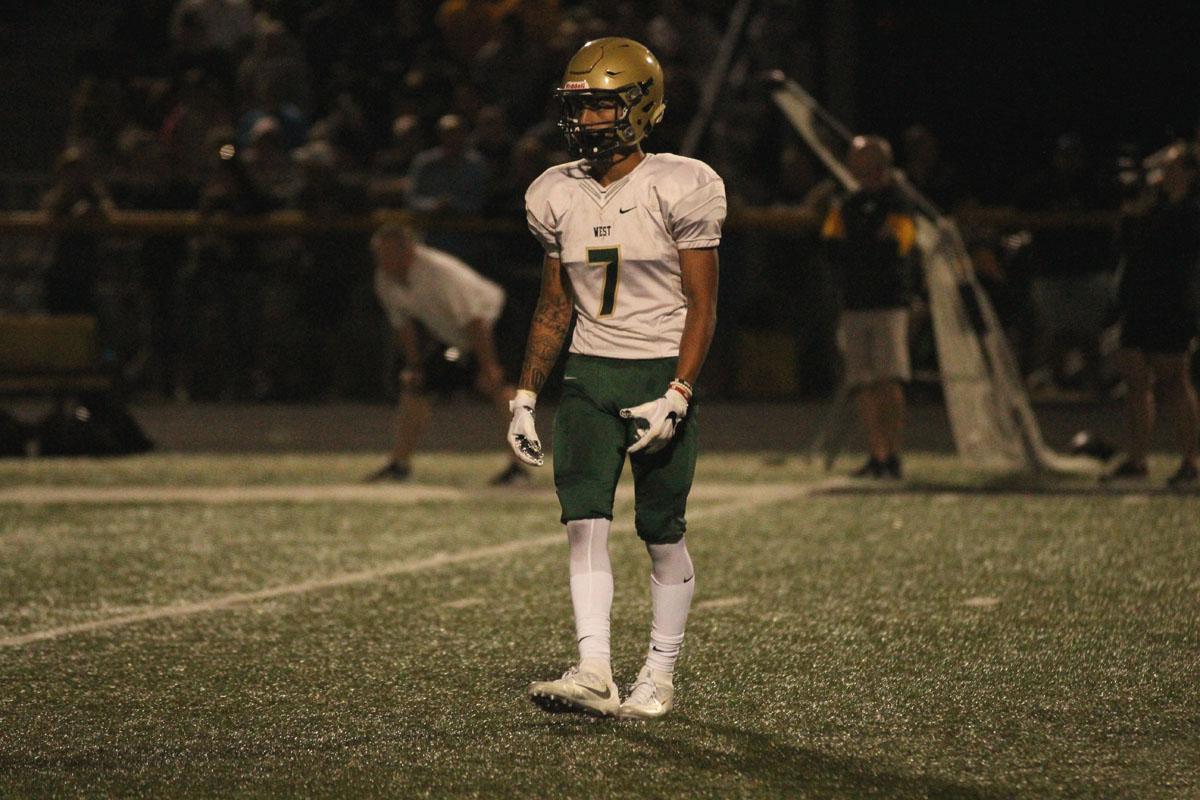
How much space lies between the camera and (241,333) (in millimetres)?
15297

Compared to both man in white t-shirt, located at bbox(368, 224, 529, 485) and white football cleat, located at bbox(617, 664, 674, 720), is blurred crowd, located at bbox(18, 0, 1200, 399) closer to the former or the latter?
man in white t-shirt, located at bbox(368, 224, 529, 485)

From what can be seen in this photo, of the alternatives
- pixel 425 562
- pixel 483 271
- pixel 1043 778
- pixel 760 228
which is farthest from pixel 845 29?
pixel 1043 778

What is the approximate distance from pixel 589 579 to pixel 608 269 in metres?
0.88

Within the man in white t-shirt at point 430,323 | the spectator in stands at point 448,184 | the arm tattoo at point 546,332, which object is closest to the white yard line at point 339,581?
the man in white t-shirt at point 430,323

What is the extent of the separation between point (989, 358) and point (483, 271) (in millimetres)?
4620

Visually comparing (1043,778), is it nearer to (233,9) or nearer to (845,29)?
(845,29)

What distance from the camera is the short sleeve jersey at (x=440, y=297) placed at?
1124 cm

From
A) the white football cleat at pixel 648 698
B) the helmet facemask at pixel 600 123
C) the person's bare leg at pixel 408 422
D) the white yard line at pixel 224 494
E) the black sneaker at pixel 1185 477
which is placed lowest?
the white yard line at pixel 224 494

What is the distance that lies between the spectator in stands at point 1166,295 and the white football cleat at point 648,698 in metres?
5.88

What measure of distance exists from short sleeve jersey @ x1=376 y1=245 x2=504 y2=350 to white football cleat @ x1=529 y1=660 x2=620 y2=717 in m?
5.73

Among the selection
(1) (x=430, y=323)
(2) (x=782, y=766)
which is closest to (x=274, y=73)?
(1) (x=430, y=323)

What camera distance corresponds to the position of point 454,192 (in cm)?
1501

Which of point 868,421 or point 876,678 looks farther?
point 868,421

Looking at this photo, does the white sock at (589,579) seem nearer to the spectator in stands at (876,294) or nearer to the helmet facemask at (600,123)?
the helmet facemask at (600,123)
